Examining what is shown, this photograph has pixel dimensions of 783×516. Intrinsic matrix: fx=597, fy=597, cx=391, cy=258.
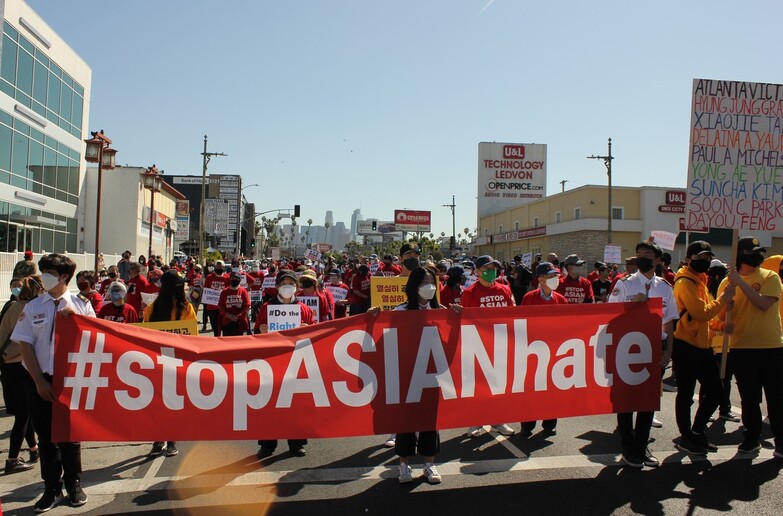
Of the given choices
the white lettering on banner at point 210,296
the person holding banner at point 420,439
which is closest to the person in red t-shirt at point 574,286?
the person holding banner at point 420,439

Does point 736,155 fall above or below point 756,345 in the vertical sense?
above

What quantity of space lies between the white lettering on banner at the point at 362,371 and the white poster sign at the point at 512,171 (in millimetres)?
50565

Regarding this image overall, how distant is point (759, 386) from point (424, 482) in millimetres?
3544

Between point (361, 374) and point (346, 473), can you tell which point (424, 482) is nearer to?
point (346, 473)

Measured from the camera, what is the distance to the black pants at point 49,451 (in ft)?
15.6

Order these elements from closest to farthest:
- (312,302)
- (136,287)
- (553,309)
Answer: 1. (553,309)
2. (312,302)
3. (136,287)

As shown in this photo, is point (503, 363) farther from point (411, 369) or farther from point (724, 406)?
point (724, 406)

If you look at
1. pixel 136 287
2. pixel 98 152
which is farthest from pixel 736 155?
pixel 98 152

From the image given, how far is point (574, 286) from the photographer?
9.19 m

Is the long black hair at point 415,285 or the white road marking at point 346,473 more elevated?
the long black hair at point 415,285

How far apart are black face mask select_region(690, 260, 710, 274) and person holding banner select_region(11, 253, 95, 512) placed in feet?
18.8

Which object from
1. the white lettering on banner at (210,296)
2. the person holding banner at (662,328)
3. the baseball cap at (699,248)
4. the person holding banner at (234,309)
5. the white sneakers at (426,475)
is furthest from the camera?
the white lettering on banner at (210,296)

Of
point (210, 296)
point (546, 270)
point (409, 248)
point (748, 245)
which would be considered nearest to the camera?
point (748, 245)

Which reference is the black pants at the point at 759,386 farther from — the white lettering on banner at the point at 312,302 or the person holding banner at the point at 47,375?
the person holding banner at the point at 47,375
